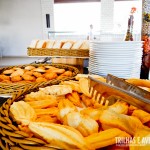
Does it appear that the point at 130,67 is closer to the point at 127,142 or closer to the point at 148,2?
the point at 148,2

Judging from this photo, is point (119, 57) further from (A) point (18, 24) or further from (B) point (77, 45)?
(A) point (18, 24)

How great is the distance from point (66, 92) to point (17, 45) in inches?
246

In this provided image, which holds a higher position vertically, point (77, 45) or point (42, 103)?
point (77, 45)

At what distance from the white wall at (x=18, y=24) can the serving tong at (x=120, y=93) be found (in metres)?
6.04

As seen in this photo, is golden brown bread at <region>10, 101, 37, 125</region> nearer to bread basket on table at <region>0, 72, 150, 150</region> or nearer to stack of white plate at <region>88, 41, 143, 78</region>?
bread basket on table at <region>0, 72, 150, 150</region>

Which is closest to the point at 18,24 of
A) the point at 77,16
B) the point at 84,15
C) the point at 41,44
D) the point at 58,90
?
the point at 77,16

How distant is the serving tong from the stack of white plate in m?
0.33

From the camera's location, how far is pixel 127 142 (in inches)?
14.9

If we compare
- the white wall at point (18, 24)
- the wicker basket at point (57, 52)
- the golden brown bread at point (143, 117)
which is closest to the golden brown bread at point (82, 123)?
the golden brown bread at point (143, 117)

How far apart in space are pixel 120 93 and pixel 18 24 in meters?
6.51

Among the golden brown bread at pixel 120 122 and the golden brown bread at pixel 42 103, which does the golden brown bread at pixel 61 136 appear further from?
the golden brown bread at pixel 42 103

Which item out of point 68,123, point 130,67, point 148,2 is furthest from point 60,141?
point 148,2

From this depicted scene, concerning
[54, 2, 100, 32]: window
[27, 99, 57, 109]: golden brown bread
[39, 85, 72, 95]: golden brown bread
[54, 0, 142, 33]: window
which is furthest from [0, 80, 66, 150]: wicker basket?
[54, 2, 100, 32]: window

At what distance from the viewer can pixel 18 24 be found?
645cm
